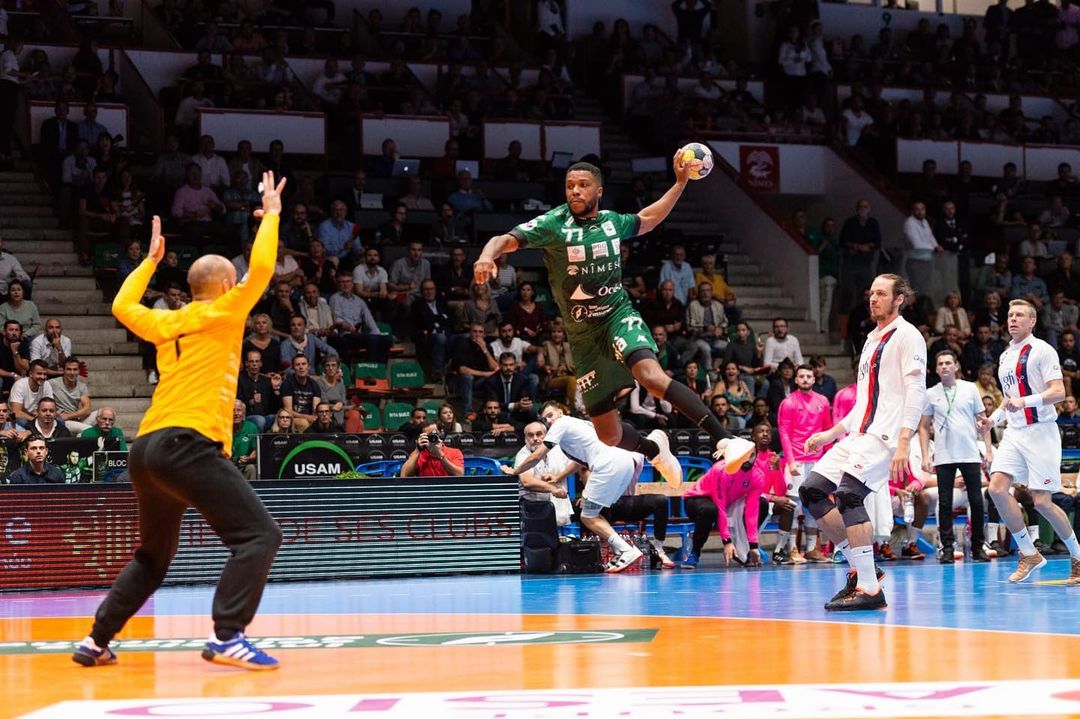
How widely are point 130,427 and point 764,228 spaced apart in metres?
12.2

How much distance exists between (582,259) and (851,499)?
2.54 m

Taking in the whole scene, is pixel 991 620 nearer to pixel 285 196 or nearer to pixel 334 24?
pixel 285 196

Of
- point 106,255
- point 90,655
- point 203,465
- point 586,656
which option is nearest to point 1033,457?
point 586,656

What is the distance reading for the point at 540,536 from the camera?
16.4m

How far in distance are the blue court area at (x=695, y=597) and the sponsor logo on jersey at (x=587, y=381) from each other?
5.32ft

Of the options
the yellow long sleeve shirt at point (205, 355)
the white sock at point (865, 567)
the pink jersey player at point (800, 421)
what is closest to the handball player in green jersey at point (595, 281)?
the white sock at point (865, 567)

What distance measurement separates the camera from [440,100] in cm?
2766

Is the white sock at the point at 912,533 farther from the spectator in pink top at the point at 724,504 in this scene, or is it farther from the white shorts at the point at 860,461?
the white shorts at the point at 860,461

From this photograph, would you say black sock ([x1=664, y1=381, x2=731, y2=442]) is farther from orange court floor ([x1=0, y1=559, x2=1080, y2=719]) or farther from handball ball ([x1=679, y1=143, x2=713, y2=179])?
handball ball ([x1=679, y1=143, x2=713, y2=179])

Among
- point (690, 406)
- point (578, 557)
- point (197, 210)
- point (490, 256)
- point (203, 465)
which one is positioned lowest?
point (578, 557)

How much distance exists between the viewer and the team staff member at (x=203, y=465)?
7.77m

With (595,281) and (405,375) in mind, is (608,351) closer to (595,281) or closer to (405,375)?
(595,281)

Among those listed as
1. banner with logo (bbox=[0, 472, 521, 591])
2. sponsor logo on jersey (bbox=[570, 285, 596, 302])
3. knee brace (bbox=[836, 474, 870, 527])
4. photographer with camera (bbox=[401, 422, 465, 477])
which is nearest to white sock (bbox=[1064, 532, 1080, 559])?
knee brace (bbox=[836, 474, 870, 527])

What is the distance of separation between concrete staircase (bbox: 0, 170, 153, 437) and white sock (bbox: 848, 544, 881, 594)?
11.2 m
